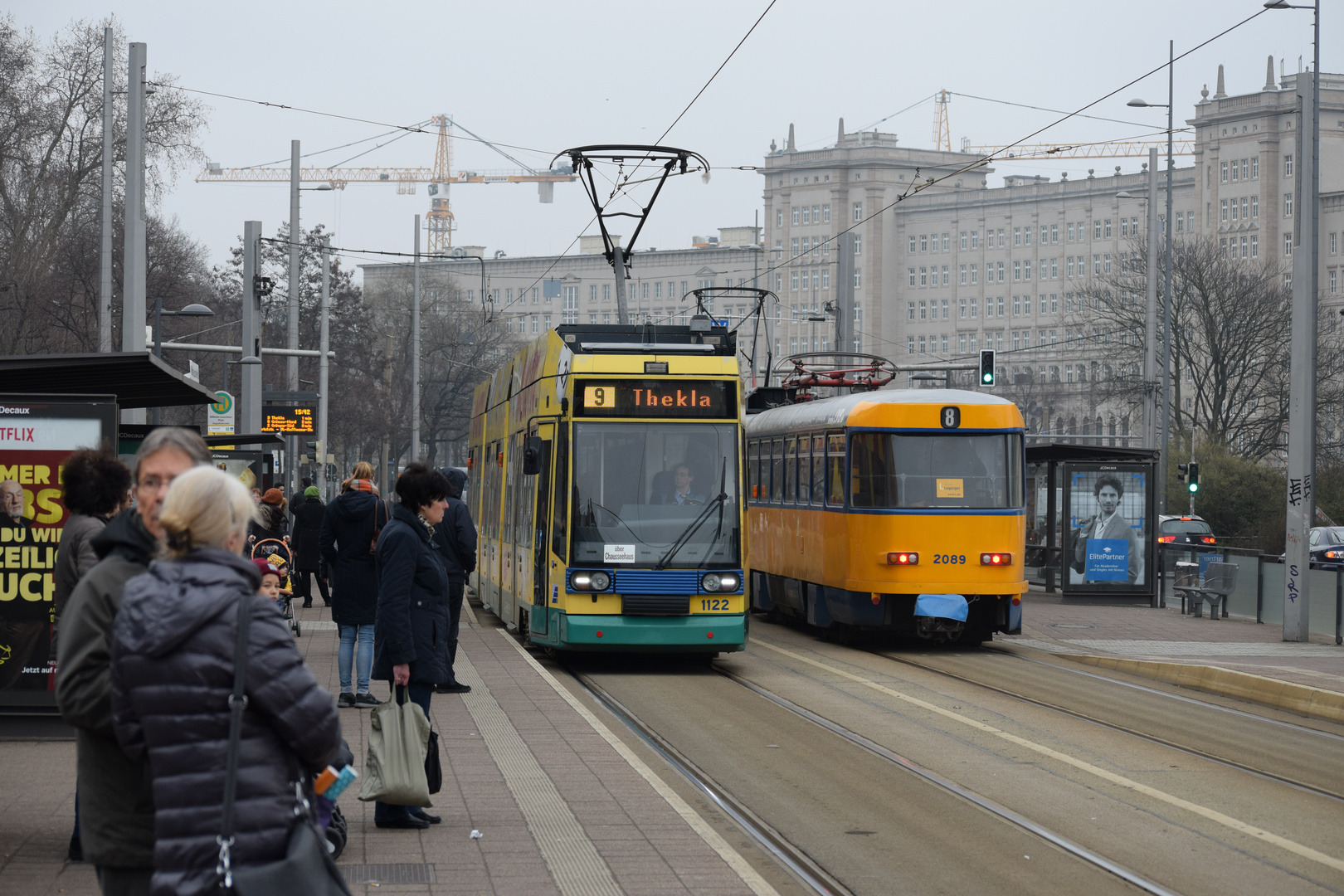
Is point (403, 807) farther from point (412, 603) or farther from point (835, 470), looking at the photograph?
point (835, 470)

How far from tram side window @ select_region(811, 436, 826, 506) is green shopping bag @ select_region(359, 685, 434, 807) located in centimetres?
1285

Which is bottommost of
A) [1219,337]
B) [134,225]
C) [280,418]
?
[280,418]

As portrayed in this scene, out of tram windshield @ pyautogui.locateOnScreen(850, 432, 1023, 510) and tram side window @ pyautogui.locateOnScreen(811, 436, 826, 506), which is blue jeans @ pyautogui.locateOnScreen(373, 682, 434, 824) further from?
tram side window @ pyautogui.locateOnScreen(811, 436, 826, 506)

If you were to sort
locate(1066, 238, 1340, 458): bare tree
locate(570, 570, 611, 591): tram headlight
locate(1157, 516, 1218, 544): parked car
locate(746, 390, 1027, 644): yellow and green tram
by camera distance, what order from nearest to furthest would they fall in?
locate(570, 570, 611, 591): tram headlight < locate(746, 390, 1027, 644): yellow and green tram < locate(1157, 516, 1218, 544): parked car < locate(1066, 238, 1340, 458): bare tree

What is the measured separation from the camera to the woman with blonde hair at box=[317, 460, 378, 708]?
1234cm

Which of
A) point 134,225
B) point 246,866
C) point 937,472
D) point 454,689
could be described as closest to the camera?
point 246,866

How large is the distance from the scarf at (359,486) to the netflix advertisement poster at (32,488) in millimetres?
3634

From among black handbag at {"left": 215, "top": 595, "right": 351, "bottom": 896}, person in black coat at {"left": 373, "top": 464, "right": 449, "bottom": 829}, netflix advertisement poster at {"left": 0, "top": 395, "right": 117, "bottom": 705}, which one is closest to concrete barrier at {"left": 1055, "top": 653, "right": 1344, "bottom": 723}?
person in black coat at {"left": 373, "top": 464, "right": 449, "bottom": 829}

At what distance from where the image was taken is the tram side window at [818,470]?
66.5 ft

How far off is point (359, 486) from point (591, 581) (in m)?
3.20

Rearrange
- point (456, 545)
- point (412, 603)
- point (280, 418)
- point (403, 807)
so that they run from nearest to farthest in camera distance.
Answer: point (403, 807), point (412, 603), point (456, 545), point (280, 418)

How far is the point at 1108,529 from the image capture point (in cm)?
2667

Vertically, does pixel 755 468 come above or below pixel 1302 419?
below

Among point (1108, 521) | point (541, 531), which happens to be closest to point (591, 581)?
point (541, 531)
